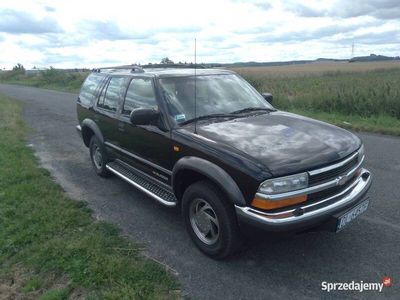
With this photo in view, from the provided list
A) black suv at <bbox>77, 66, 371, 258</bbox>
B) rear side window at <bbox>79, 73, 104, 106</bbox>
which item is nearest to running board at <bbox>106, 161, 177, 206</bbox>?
black suv at <bbox>77, 66, 371, 258</bbox>

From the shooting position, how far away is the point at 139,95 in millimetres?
5008

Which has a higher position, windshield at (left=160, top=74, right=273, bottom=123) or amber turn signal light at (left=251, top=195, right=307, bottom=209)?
windshield at (left=160, top=74, right=273, bottom=123)

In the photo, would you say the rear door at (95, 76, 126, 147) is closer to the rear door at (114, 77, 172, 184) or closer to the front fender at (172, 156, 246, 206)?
the rear door at (114, 77, 172, 184)

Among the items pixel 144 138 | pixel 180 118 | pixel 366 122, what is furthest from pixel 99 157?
pixel 366 122

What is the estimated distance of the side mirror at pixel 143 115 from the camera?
4234 mm

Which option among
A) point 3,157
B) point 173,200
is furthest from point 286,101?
point 173,200

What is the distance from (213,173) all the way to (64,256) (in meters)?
1.78

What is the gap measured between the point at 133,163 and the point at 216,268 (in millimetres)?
2135

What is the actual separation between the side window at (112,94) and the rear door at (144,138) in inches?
11.5

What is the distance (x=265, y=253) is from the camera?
3.90 metres

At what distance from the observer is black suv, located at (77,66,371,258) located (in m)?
3.28

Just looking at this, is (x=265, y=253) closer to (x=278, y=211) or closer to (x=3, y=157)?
(x=278, y=211)

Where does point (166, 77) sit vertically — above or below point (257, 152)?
above

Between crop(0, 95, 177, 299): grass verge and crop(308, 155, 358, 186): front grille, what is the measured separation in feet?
5.06
